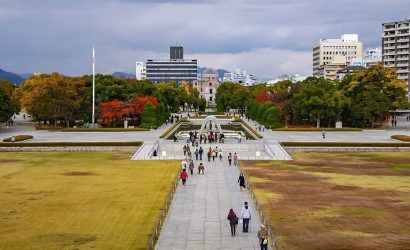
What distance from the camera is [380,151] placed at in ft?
199

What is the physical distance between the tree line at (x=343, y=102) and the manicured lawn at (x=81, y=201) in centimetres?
4237

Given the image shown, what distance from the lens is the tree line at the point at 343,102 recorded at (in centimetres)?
8781

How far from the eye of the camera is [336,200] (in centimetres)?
3306

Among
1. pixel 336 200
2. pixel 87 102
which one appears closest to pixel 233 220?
pixel 336 200

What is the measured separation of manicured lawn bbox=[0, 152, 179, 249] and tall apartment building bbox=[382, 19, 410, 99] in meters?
118

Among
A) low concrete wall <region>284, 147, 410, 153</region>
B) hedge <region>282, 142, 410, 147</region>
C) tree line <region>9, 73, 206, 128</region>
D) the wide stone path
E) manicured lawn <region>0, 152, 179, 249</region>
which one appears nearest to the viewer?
the wide stone path

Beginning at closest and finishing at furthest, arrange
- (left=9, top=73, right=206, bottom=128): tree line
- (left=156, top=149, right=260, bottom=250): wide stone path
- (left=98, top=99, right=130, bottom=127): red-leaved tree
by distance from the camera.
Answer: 1. (left=156, top=149, right=260, bottom=250): wide stone path
2. (left=9, top=73, right=206, bottom=128): tree line
3. (left=98, top=99, right=130, bottom=127): red-leaved tree

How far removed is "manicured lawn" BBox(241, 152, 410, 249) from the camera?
80.8 ft

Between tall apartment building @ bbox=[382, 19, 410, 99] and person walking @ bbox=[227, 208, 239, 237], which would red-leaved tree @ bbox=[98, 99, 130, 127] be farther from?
tall apartment building @ bbox=[382, 19, 410, 99]

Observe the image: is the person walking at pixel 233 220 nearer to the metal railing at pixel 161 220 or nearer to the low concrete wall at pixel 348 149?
the metal railing at pixel 161 220

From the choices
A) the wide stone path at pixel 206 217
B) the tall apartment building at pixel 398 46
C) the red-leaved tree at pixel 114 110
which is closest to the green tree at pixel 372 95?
the red-leaved tree at pixel 114 110

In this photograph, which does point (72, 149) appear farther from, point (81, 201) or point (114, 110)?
point (114, 110)

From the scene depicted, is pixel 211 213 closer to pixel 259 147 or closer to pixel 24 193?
pixel 24 193

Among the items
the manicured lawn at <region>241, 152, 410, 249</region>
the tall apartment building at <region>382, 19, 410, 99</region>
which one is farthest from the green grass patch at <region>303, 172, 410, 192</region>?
the tall apartment building at <region>382, 19, 410, 99</region>
